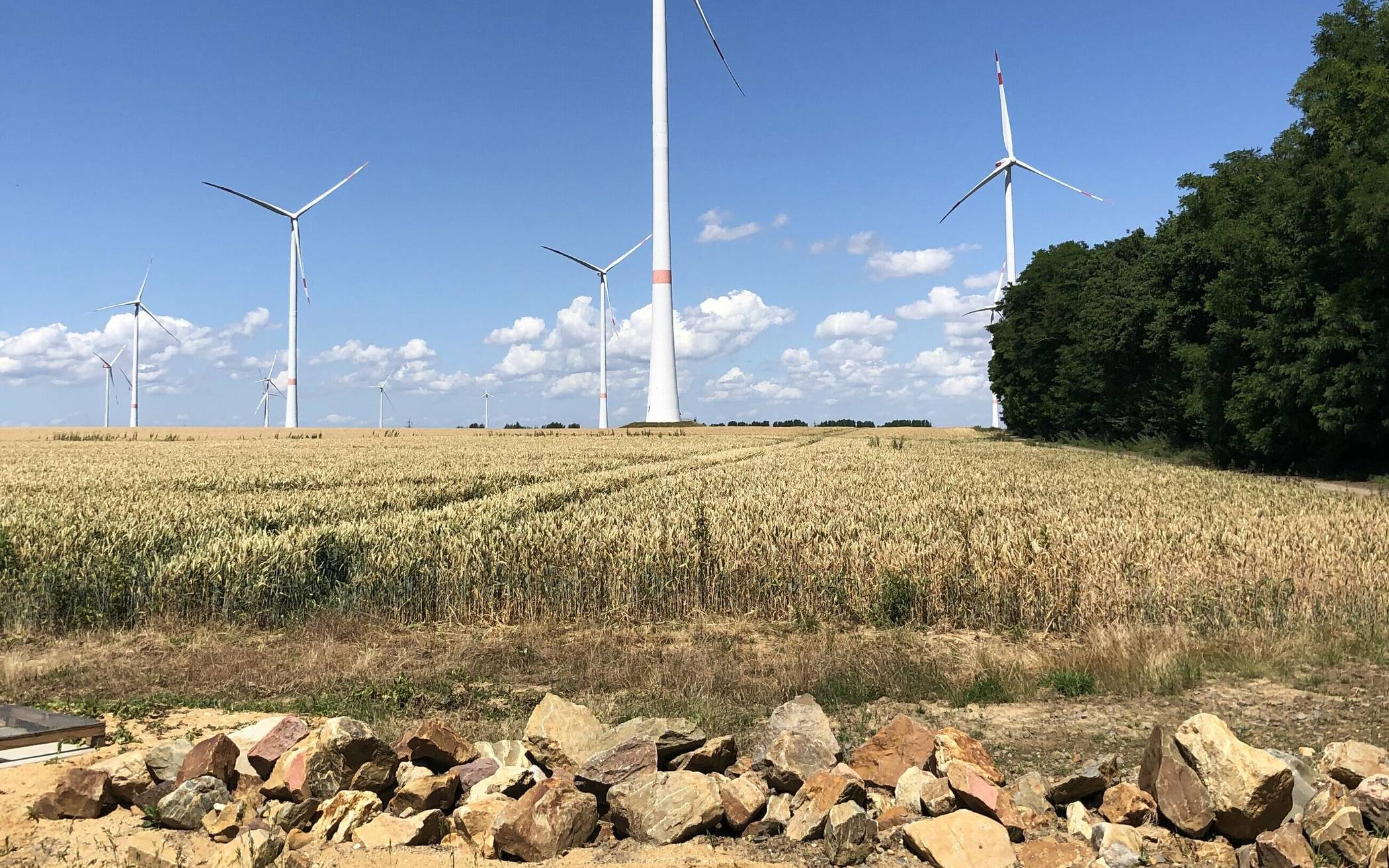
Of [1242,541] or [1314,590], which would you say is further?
[1242,541]

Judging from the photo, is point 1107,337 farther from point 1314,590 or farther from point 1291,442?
point 1314,590

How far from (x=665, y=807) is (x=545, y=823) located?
821 mm

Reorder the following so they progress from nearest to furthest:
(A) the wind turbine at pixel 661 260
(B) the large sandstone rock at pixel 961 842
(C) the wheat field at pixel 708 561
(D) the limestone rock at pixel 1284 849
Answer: (D) the limestone rock at pixel 1284 849, (B) the large sandstone rock at pixel 961 842, (C) the wheat field at pixel 708 561, (A) the wind turbine at pixel 661 260

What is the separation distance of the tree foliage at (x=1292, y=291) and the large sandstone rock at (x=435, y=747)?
3683 centimetres

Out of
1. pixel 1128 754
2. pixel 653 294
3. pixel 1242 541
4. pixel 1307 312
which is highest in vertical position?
pixel 653 294

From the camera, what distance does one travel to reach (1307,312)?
126 ft

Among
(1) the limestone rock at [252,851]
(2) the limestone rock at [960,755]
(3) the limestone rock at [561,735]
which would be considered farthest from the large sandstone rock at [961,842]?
(1) the limestone rock at [252,851]

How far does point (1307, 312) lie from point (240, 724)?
1718 inches

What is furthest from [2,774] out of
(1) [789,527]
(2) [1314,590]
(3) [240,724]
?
(2) [1314,590]

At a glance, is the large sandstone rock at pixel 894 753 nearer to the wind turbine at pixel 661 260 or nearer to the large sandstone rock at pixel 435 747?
the large sandstone rock at pixel 435 747

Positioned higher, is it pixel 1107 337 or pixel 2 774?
pixel 1107 337

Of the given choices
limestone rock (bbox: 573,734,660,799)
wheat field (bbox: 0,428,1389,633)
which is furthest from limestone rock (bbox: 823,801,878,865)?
wheat field (bbox: 0,428,1389,633)

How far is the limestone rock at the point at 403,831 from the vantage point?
5961 mm

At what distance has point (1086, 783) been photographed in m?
6.14
